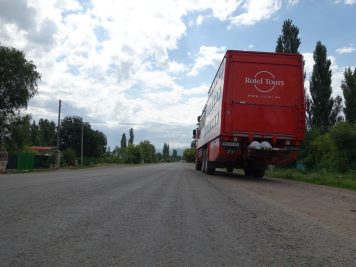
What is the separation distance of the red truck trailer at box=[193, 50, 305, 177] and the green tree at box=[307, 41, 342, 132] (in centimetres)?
3124

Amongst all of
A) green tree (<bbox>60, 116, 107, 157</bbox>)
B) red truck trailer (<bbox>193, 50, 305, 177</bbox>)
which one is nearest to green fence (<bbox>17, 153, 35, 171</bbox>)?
red truck trailer (<bbox>193, 50, 305, 177</bbox>)

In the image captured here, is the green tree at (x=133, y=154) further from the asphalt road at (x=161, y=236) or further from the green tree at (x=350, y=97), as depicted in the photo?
the asphalt road at (x=161, y=236)

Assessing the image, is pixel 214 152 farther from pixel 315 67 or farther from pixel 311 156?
pixel 315 67

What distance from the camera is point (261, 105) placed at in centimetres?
1689

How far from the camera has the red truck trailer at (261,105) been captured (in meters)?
16.7

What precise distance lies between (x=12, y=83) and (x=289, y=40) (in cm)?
3001

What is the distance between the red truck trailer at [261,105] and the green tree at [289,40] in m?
30.8

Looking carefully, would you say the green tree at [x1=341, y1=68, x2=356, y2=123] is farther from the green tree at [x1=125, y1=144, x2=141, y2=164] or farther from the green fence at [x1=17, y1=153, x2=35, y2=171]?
the green tree at [x1=125, y1=144, x2=141, y2=164]

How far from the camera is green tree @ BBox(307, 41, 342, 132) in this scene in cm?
4653

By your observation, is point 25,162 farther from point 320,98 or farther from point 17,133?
point 320,98

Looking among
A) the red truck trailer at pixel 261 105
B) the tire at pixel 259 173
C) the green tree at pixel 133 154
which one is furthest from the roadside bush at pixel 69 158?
the green tree at pixel 133 154

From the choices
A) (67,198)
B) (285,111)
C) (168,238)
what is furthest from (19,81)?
(168,238)

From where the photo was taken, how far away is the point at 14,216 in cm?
649

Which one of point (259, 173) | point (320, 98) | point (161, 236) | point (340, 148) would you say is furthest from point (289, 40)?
point (161, 236)
